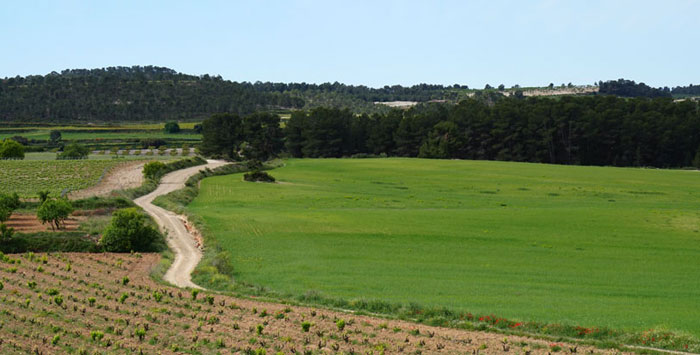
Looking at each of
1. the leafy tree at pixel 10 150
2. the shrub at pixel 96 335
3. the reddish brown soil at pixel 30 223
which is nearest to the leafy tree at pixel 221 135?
the leafy tree at pixel 10 150

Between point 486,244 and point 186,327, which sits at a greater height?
point 186,327

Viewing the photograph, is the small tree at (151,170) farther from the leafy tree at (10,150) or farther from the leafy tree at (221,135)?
the leafy tree at (10,150)

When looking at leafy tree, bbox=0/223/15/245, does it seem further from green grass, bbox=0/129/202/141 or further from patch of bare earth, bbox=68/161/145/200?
green grass, bbox=0/129/202/141

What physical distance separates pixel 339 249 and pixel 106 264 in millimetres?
14322

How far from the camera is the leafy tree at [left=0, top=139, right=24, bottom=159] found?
133375mm

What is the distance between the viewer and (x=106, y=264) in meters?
41.4

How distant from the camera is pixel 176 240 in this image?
5106 cm

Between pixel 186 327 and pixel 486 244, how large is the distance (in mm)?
25857

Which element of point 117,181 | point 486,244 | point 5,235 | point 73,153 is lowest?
point 117,181

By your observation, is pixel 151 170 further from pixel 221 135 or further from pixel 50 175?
pixel 221 135

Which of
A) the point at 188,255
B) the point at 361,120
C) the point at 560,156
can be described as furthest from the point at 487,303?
the point at 361,120

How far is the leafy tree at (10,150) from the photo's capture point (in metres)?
133

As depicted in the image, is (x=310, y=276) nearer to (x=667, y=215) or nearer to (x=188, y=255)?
(x=188, y=255)

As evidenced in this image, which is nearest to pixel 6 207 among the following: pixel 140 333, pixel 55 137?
pixel 140 333
